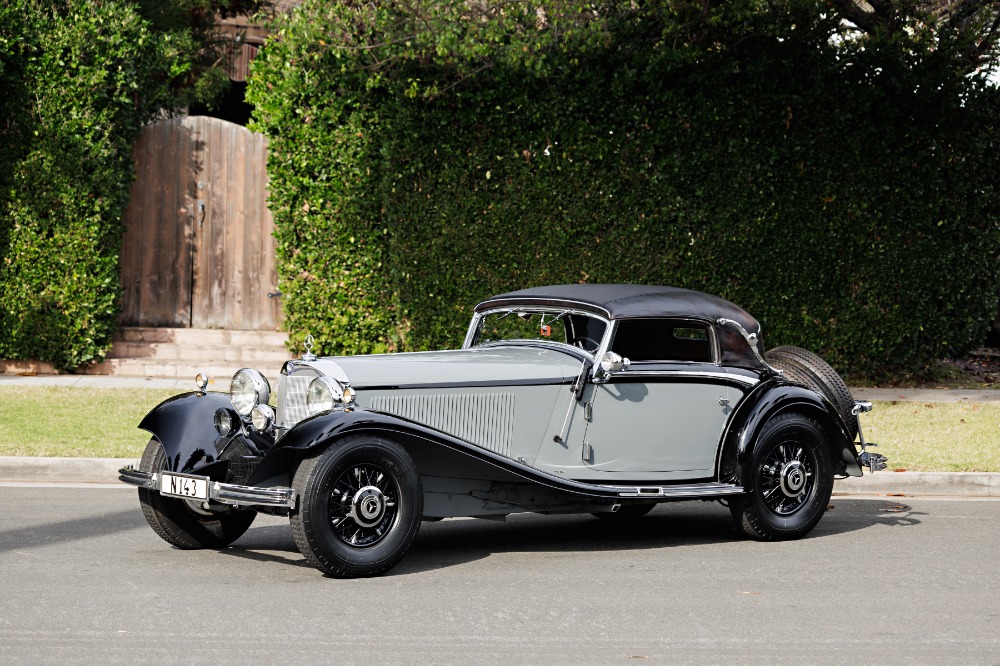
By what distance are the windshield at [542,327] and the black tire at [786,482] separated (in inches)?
46.1

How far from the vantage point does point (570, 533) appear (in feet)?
27.4

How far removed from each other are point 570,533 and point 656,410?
1.11 m

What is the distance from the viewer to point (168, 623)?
5.71 meters

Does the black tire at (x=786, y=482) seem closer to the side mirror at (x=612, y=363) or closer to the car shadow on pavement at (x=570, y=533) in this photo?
the car shadow on pavement at (x=570, y=533)

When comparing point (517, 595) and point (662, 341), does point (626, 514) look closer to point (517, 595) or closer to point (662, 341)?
point (662, 341)

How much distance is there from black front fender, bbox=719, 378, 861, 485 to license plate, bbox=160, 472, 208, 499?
307cm

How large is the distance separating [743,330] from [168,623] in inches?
162

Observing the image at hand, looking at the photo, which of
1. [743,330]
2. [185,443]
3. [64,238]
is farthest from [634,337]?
[64,238]

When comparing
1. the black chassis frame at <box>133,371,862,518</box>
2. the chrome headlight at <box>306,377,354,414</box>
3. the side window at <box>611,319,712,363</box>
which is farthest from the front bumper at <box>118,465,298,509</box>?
the side window at <box>611,319,712,363</box>

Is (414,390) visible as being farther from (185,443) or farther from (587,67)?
(587,67)

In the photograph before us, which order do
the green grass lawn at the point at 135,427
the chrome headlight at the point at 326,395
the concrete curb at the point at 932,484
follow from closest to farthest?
the chrome headlight at the point at 326,395 → the concrete curb at the point at 932,484 → the green grass lawn at the point at 135,427

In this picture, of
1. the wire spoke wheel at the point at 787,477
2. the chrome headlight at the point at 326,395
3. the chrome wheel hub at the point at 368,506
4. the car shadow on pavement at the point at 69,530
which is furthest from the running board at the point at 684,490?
the car shadow on pavement at the point at 69,530

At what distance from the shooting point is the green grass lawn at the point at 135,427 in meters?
10.4

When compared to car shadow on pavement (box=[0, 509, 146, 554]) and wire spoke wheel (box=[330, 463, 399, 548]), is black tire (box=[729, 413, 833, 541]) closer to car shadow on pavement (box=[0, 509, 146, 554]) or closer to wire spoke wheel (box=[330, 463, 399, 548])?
wire spoke wheel (box=[330, 463, 399, 548])
